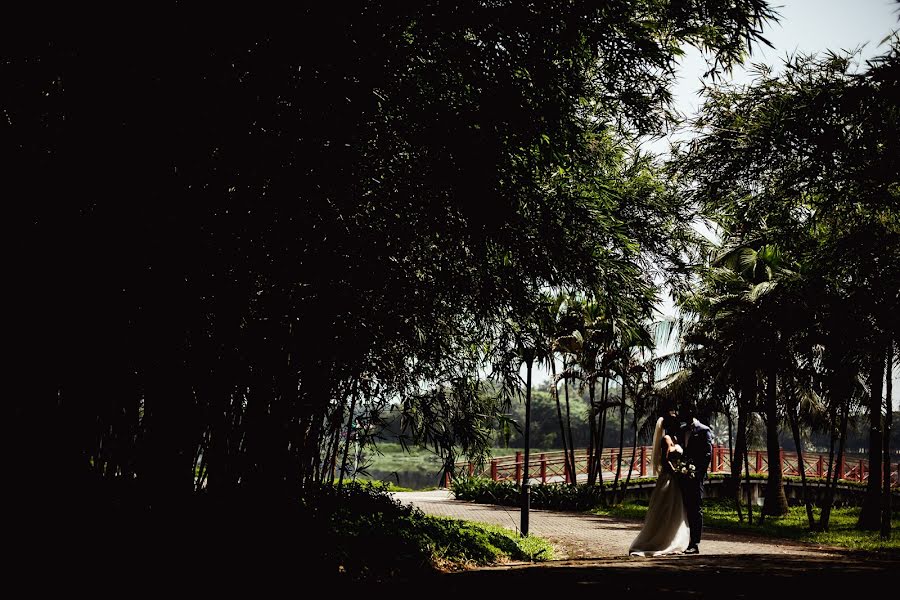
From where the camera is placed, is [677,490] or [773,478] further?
[773,478]

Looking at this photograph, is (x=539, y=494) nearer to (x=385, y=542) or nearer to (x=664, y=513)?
(x=664, y=513)

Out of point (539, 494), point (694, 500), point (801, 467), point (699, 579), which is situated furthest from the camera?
point (539, 494)

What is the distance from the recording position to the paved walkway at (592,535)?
35.1ft

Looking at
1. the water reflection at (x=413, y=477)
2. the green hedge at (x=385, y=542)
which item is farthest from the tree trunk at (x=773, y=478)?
the water reflection at (x=413, y=477)

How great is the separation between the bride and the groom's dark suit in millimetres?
86

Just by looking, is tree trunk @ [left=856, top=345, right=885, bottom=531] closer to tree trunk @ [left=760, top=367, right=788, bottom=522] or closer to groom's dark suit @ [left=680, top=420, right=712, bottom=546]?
tree trunk @ [left=760, top=367, right=788, bottom=522]

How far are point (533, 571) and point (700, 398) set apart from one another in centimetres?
1856

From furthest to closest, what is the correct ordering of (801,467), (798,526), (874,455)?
(801,467) < (874,455) < (798,526)

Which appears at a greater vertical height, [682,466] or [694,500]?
[682,466]

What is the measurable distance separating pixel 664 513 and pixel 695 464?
68cm

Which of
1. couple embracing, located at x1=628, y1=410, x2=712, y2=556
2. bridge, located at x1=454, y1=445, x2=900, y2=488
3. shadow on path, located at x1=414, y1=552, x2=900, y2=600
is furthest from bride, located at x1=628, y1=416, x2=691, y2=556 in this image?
bridge, located at x1=454, y1=445, x2=900, y2=488

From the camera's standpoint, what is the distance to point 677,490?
8.87 metres

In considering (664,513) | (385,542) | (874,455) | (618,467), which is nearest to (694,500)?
(664,513)

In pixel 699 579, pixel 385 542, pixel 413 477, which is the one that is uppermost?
pixel 699 579
